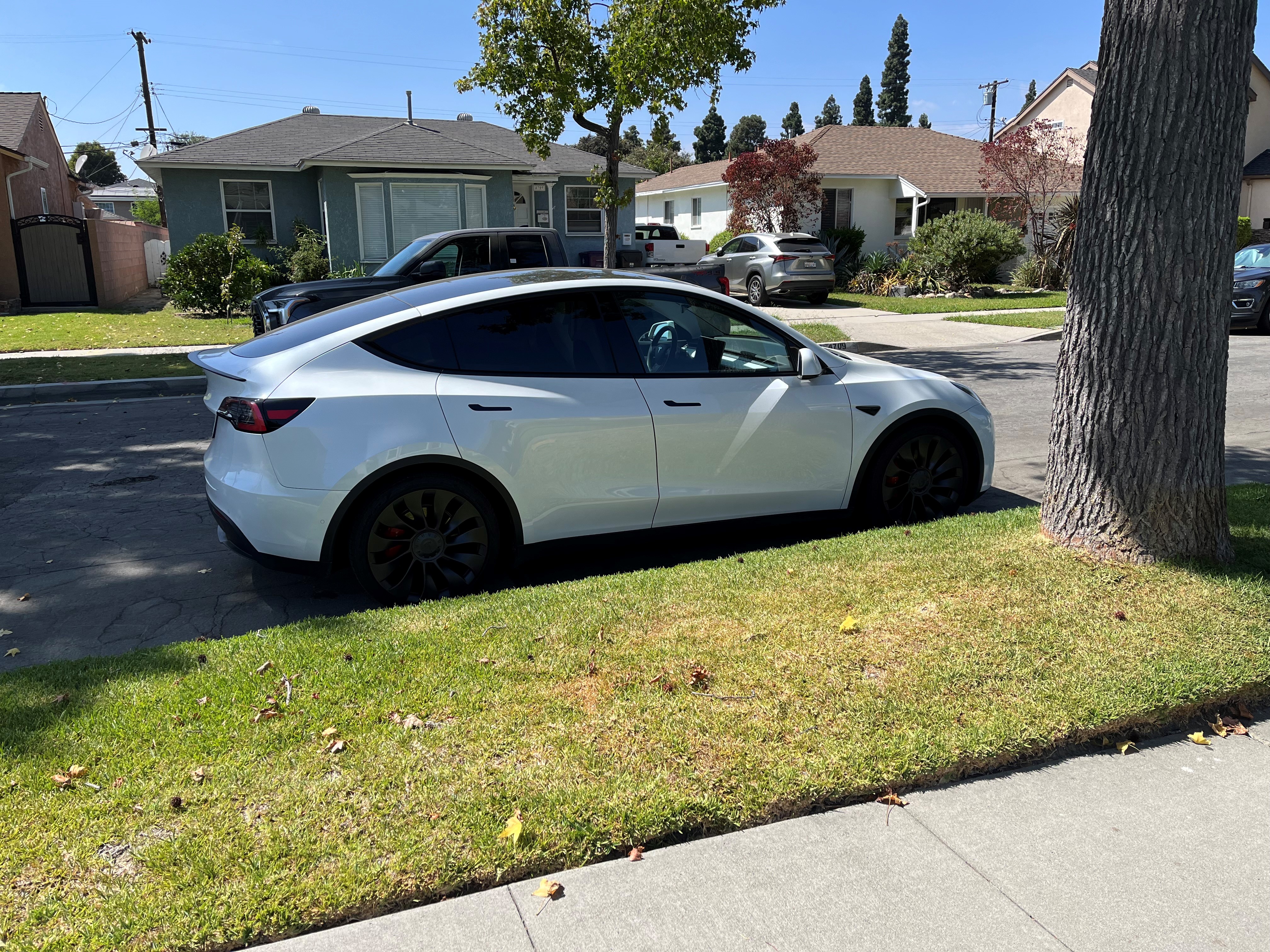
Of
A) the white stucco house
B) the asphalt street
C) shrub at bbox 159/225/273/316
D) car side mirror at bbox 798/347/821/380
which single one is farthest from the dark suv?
the white stucco house

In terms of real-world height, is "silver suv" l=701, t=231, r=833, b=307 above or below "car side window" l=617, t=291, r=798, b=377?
above

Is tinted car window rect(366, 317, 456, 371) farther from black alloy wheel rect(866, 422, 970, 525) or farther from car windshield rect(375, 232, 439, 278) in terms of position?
car windshield rect(375, 232, 439, 278)

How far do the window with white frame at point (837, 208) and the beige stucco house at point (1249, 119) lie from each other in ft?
18.6

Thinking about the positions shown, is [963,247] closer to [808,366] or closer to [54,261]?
[808,366]

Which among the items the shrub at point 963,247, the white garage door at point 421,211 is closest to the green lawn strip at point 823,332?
the shrub at point 963,247

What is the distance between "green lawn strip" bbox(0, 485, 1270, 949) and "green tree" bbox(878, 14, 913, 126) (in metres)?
75.0

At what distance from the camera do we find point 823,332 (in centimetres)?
1633

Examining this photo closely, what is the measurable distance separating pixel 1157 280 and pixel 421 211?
21448mm

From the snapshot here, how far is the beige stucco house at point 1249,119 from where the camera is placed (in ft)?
109

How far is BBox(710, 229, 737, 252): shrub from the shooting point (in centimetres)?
3312

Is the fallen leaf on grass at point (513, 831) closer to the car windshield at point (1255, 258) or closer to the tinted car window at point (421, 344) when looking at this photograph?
the tinted car window at point (421, 344)

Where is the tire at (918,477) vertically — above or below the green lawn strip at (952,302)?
below

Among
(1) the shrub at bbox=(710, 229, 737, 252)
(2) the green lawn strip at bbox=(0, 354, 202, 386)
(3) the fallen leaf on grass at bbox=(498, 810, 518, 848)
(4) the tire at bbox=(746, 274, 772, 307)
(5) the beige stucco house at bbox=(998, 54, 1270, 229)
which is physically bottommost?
(3) the fallen leaf on grass at bbox=(498, 810, 518, 848)

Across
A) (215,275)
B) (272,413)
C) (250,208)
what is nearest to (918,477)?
(272,413)
